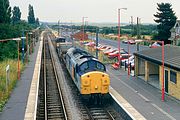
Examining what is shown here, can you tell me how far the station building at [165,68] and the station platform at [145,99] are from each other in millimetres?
632

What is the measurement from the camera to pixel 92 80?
21062 millimetres

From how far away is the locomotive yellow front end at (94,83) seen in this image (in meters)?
20.9

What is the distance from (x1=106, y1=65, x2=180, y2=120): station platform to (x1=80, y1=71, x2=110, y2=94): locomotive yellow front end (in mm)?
1982

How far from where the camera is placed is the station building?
2216cm

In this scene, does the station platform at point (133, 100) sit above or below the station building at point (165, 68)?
below

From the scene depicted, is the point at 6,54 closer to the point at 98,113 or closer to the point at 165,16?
the point at 98,113

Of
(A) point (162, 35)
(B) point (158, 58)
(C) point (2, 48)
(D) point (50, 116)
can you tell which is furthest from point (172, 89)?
(A) point (162, 35)

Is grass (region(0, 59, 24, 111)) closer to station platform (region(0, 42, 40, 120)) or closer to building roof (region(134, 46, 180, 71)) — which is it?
station platform (region(0, 42, 40, 120))

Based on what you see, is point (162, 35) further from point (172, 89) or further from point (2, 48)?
point (172, 89)

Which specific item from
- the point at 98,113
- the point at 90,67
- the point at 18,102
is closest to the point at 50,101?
the point at 18,102

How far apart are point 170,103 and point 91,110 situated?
517 centimetres

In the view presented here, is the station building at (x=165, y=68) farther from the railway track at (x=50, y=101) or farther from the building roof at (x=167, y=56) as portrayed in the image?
the railway track at (x=50, y=101)

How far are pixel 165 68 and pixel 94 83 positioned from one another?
598 centimetres

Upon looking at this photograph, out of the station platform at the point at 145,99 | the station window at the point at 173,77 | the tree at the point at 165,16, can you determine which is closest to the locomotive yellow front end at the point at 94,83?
the station platform at the point at 145,99
